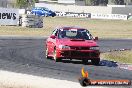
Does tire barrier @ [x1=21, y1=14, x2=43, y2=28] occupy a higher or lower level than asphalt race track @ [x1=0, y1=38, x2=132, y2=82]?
lower

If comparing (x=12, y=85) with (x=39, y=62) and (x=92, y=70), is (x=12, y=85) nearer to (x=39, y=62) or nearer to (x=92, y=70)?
(x=92, y=70)

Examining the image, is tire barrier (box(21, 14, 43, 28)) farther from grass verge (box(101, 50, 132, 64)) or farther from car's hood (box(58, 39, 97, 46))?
car's hood (box(58, 39, 97, 46))

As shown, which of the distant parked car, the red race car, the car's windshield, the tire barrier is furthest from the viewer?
the distant parked car

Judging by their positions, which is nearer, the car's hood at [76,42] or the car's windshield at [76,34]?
the car's hood at [76,42]

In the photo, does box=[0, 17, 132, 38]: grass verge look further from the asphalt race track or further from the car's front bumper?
the car's front bumper

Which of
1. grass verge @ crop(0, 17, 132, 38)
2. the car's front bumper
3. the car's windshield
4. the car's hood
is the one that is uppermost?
the car's windshield

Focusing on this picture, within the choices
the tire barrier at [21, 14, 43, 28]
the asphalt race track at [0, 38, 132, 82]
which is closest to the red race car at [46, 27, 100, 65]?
the asphalt race track at [0, 38, 132, 82]

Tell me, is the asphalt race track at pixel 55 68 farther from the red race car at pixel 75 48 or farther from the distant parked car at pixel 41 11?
the distant parked car at pixel 41 11

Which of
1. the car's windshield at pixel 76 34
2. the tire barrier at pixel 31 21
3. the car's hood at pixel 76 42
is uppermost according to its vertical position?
the car's windshield at pixel 76 34

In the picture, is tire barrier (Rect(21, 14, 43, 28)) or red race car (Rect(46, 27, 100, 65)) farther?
tire barrier (Rect(21, 14, 43, 28))

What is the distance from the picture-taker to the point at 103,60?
20.8m

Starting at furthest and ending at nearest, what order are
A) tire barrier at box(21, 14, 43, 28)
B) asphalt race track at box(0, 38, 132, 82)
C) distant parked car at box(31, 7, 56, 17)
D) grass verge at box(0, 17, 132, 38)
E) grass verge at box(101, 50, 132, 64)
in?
1. distant parked car at box(31, 7, 56, 17)
2. tire barrier at box(21, 14, 43, 28)
3. grass verge at box(0, 17, 132, 38)
4. grass verge at box(101, 50, 132, 64)
5. asphalt race track at box(0, 38, 132, 82)

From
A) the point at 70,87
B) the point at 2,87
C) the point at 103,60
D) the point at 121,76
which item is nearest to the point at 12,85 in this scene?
the point at 2,87

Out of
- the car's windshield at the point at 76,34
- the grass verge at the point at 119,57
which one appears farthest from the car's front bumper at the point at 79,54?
the grass verge at the point at 119,57
